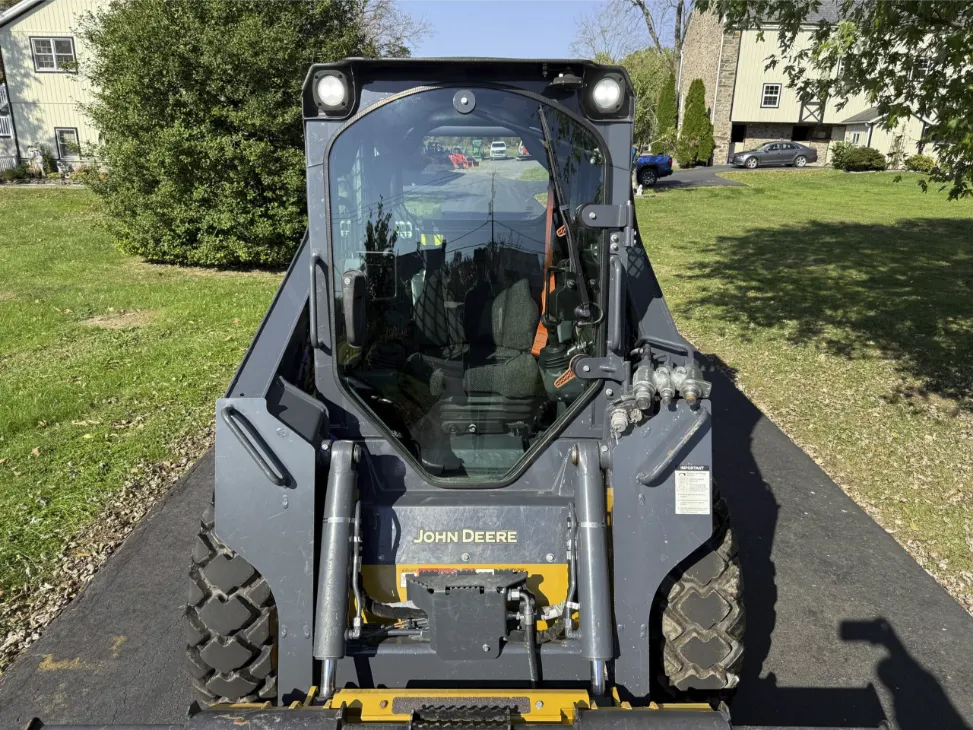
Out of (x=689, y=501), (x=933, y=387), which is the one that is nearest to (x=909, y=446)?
(x=933, y=387)

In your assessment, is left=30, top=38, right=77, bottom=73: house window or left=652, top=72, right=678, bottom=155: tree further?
left=652, top=72, right=678, bottom=155: tree

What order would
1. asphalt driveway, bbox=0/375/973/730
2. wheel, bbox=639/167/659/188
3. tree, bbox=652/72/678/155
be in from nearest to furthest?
asphalt driveway, bbox=0/375/973/730
wheel, bbox=639/167/659/188
tree, bbox=652/72/678/155

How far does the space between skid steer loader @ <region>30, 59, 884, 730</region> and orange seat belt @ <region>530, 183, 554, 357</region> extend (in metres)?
0.01

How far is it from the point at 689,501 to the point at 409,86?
Result: 180cm

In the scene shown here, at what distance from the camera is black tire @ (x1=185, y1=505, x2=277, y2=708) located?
266cm

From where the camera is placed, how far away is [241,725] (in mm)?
2158

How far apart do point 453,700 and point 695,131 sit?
1448 inches

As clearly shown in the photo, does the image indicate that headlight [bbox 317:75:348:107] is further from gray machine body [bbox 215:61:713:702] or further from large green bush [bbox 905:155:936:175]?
large green bush [bbox 905:155:936:175]

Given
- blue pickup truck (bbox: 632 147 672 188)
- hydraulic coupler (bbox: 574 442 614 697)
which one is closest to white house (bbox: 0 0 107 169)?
blue pickup truck (bbox: 632 147 672 188)

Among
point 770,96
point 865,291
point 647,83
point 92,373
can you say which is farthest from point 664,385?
point 647,83

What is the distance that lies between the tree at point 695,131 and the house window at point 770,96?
9.94 ft

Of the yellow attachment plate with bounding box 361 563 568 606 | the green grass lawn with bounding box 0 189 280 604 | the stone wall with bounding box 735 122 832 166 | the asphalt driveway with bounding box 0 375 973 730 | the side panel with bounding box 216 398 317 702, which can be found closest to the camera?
the side panel with bounding box 216 398 317 702

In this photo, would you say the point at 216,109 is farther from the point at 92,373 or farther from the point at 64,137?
the point at 64,137

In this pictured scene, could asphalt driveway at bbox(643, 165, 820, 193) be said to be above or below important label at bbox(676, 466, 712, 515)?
below
